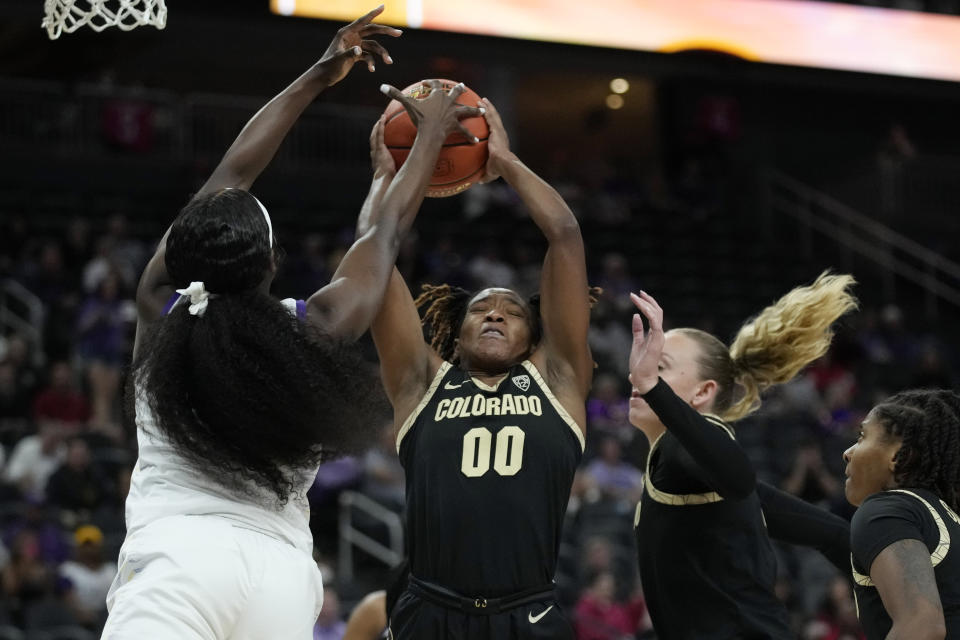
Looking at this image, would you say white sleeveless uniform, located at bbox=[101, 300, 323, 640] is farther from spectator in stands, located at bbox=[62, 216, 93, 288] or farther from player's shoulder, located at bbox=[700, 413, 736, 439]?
spectator in stands, located at bbox=[62, 216, 93, 288]

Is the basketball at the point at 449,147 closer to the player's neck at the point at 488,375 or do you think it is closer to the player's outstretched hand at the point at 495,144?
the player's outstretched hand at the point at 495,144

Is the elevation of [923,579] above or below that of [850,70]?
below

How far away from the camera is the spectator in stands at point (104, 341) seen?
35.7 ft

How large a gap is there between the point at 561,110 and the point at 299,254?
402 inches

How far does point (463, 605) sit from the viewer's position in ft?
11.8

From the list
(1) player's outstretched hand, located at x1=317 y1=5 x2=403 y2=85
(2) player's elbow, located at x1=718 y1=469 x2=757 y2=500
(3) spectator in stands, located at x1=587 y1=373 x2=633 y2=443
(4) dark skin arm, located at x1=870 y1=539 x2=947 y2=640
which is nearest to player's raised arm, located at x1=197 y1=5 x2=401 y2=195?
(1) player's outstretched hand, located at x1=317 y1=5 x2=403 y2=85

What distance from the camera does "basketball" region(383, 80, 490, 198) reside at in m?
3.95

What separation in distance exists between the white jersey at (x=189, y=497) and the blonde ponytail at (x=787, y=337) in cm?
203

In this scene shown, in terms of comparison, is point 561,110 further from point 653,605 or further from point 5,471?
point 653,605

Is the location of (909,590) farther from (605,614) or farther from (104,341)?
(104,341)

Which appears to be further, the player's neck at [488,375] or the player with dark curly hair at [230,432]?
the player's neck at [488,375]

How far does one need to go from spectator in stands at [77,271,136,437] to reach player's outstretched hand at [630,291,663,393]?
7589mm

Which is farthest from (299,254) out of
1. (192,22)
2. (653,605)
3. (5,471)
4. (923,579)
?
(923,579)

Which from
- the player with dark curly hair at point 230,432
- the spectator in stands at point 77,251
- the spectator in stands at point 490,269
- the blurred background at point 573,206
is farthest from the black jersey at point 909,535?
the spectator in stands at point 77,251
